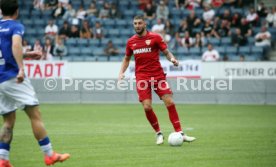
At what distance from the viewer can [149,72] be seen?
13539 mm

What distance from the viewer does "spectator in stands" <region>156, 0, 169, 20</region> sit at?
30.4m

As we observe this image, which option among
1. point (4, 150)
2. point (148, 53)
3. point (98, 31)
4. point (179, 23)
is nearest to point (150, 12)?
point (179, 23)

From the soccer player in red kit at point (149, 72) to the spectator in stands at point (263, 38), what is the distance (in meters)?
15.7

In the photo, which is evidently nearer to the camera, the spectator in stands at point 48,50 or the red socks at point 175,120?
the red socks at point 175,120

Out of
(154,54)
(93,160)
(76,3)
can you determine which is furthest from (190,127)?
(76,3)

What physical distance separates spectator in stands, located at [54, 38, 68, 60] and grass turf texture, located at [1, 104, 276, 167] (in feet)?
18.4

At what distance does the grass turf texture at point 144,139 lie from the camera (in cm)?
1066

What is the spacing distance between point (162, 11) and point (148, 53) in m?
17.1

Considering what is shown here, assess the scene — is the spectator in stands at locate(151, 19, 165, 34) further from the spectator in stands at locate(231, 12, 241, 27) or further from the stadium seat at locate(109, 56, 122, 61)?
the spectator in stands at locate(231, 12, 241, 27)

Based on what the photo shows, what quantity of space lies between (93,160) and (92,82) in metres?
15.8

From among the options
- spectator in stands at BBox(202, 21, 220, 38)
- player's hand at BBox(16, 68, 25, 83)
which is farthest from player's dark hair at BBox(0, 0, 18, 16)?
spectator in stands at BBox(202, 21, 220, 38)

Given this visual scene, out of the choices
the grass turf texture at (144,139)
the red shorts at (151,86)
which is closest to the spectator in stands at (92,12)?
the grass turf texture at (144,139)

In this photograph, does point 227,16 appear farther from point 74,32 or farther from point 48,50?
point 48,50

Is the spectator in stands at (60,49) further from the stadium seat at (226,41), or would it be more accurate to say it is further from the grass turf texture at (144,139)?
the stadium seat at (226,41)
